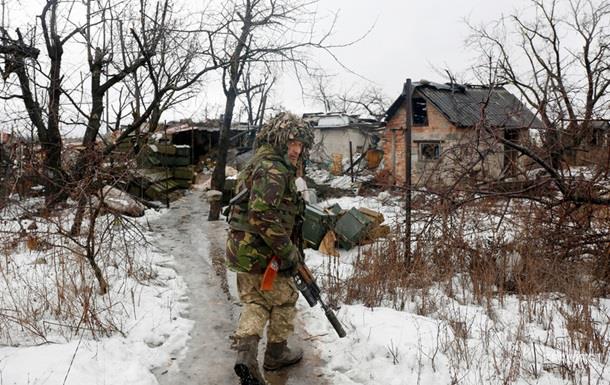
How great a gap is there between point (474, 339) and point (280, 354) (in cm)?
157

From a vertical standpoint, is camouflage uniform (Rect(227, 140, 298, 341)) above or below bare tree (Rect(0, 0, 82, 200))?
below

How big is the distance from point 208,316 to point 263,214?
6.57 ft

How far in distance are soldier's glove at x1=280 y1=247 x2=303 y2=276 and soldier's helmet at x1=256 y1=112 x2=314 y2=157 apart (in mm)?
752

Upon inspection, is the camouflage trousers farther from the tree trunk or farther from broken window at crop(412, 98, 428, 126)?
broken window at crop(412, 98, 428, 126)

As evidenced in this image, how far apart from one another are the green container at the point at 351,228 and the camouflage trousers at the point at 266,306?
394cm

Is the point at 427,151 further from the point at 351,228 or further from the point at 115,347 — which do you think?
the point at 115,347

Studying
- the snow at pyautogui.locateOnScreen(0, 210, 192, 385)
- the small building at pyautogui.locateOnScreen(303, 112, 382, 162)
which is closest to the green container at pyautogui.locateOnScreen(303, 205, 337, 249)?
the snow at pyautogui.locateOnScreen(0, 210, 192, 385)

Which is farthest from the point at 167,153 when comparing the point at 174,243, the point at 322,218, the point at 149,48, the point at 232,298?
the point at 232,298

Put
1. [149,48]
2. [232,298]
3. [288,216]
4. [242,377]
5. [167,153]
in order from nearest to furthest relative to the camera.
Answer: [242,377] < [288,216] < [232,298] < [149,48] < [167,153]

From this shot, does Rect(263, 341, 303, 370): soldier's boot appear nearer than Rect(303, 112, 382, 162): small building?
Yes

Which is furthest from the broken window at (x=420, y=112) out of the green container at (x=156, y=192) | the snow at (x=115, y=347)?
the snow at (x=115, y=347)

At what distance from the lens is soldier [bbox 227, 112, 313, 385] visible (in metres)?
3.21

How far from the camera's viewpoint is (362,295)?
4.89m

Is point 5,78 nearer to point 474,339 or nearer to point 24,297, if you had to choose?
point 24,297
